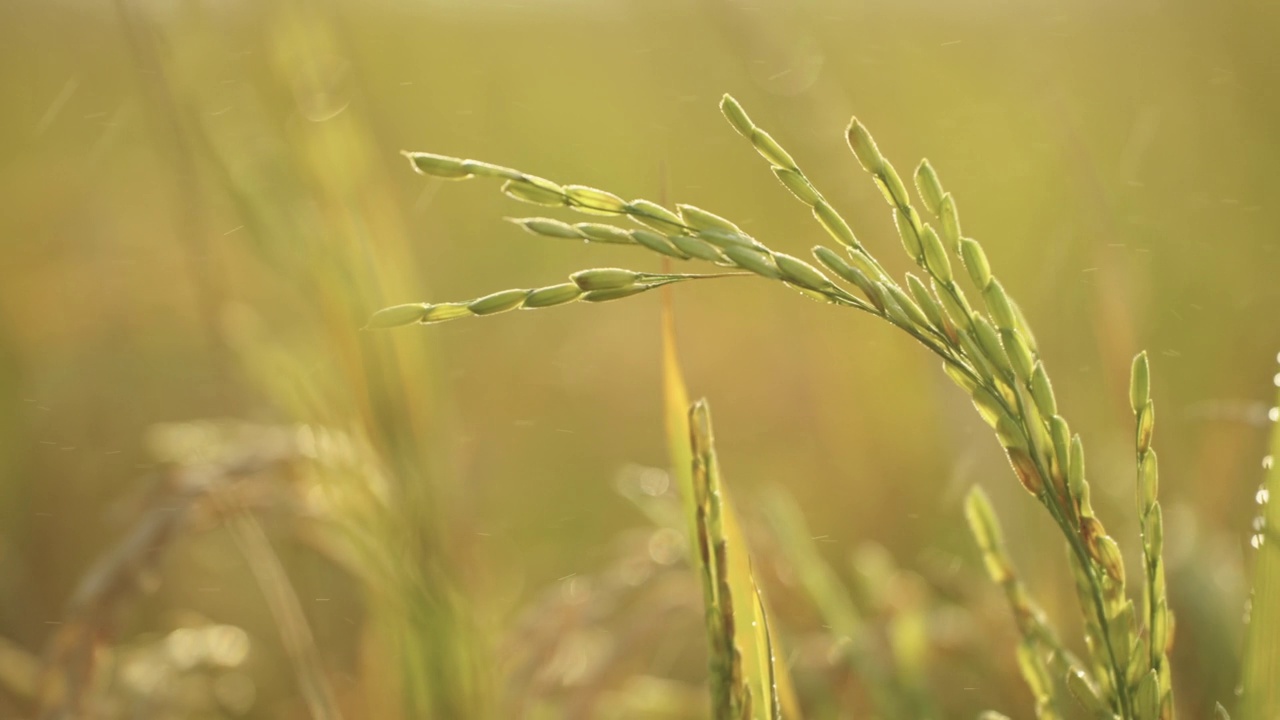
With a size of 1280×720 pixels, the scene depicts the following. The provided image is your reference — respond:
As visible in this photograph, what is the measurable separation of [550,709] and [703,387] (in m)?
1.38

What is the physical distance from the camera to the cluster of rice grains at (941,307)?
1.13 feet

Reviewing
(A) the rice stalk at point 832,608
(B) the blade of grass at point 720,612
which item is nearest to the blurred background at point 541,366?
(A) the rice stalk at point 832,608

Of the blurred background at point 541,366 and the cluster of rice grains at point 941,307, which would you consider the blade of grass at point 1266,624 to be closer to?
the cluster of rice grains at point 941,307

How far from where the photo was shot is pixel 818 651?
972mm

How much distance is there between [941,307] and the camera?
0.37m

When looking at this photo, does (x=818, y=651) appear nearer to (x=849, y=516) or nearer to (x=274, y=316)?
(x=849, y=516)

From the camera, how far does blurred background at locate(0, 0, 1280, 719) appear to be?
2.85 feet

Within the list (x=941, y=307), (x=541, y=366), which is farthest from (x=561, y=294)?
(x=541, y=366)

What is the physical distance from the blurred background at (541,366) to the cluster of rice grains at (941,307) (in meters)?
0.25

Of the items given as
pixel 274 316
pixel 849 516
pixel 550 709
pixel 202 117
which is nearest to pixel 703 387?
pixel 849 516

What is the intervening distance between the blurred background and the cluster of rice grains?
0.25 m

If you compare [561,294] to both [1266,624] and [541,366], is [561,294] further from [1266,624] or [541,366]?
[541,366]

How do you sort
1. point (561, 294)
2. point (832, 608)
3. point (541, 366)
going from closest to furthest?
point (561, 294)
point (832, 608)
point (541, 366)

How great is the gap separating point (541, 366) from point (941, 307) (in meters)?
2.15
